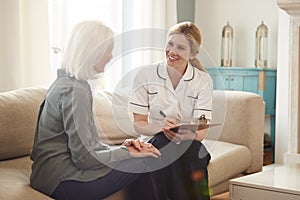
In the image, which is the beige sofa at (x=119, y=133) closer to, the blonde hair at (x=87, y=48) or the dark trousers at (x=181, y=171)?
the dark trousers at (x=181, y=171)

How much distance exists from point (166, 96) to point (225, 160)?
2.03ft

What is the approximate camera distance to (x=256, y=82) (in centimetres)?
475

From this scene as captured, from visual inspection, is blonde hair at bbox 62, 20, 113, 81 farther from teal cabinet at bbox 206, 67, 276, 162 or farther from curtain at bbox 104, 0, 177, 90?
teal cabinet at bbox 206, 67, 276, 162

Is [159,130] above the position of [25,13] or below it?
below

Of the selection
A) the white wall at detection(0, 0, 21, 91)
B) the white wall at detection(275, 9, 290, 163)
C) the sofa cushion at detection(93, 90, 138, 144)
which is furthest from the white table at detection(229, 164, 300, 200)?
the white wall at detection(275, 9, 290, 163)

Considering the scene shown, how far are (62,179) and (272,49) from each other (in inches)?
132

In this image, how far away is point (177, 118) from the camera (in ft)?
8.34

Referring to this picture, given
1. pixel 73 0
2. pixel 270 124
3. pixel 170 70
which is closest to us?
pixel 170 70

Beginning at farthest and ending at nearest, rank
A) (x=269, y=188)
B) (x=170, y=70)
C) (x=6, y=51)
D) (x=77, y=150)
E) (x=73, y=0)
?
(x=73, y=0), (x=6, y=51), (x=170, y=70), (x=269, y=188), (x=77, y=150)

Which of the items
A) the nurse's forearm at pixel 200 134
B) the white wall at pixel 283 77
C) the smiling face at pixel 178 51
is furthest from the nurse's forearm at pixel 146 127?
the white wall at pixel 283 77

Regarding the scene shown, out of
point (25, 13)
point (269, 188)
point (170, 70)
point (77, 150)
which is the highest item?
point (25, 13)

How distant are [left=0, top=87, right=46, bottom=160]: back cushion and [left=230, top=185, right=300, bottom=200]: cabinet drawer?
1.03m

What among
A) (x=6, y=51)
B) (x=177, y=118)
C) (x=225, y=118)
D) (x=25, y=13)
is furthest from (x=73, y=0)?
(x=177, y=118)

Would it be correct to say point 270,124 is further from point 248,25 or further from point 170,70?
point 170,70
